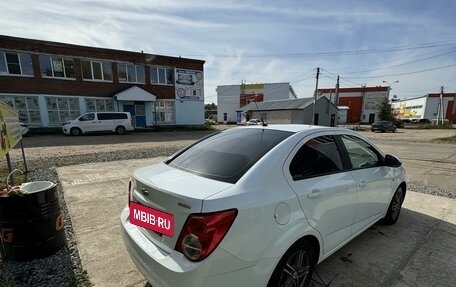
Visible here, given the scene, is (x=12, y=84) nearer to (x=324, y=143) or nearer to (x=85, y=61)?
(x=85, y=61)

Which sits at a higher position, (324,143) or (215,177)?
(324,143)

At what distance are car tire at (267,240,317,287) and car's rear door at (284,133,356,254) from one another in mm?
210

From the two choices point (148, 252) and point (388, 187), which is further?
point (388, 187)

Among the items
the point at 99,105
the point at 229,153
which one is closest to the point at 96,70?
the point at 99,105

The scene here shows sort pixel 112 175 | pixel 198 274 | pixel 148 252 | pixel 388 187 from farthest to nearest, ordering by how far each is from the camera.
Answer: pixel 112 175
pixel 388 187
pixel 148 252
pixel 198 274

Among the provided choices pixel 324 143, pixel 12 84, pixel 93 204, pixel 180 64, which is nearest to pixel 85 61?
pixel 12 84

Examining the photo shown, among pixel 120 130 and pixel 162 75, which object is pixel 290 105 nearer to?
pixel 162 75

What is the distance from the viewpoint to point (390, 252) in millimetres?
3168

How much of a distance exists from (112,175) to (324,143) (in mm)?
5792

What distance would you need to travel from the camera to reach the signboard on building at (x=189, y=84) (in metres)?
27.3

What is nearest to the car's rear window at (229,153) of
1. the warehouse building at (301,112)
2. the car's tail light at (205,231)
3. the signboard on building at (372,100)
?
the car's tail light at (205,231)

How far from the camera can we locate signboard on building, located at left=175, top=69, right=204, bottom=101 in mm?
27297

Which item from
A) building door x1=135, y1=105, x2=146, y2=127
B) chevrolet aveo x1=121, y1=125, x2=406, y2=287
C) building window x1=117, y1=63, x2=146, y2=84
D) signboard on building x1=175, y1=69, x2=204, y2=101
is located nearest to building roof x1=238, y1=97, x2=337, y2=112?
signboard on building x1=175, y1=69, x2=204, y2=101

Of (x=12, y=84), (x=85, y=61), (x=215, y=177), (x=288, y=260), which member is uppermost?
(x=85, y=61)
